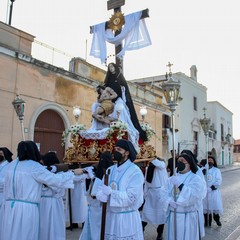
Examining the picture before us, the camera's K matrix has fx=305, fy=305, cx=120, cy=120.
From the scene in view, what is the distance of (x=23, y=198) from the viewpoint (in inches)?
172

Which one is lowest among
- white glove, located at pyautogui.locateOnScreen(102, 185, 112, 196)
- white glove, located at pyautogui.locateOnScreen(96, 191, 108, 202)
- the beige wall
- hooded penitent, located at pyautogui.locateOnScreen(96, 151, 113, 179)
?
white glove, located at pyautogui.locateOnScreen(96, 191, 108, 202)

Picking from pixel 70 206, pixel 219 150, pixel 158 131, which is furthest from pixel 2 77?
pixel 219 150

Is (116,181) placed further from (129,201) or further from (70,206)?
(70,206)

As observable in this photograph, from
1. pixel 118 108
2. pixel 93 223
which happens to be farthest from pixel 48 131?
pixel 93 223

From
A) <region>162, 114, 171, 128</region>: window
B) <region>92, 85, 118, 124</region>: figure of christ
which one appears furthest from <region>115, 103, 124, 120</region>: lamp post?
<region>162, 114, 171, 128</region>: window

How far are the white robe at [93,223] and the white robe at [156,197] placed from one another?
2364 mm

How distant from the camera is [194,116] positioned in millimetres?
34000

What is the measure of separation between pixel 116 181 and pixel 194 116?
31.0 metres

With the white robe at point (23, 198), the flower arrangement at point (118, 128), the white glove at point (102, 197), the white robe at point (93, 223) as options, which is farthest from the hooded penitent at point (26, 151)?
the flower arrangement at point (118, 128)

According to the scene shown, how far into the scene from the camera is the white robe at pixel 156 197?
697 centimetres

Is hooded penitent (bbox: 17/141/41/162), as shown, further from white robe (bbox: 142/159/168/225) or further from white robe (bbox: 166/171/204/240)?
white robe (bbox: 142/159/168/225)

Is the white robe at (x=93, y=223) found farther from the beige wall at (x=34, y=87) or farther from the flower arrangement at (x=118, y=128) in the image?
the beige wall at (x=34, y=87)

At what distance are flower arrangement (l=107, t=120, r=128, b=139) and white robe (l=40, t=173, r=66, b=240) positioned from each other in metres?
1.98

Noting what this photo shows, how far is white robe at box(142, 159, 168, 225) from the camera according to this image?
274 inches
